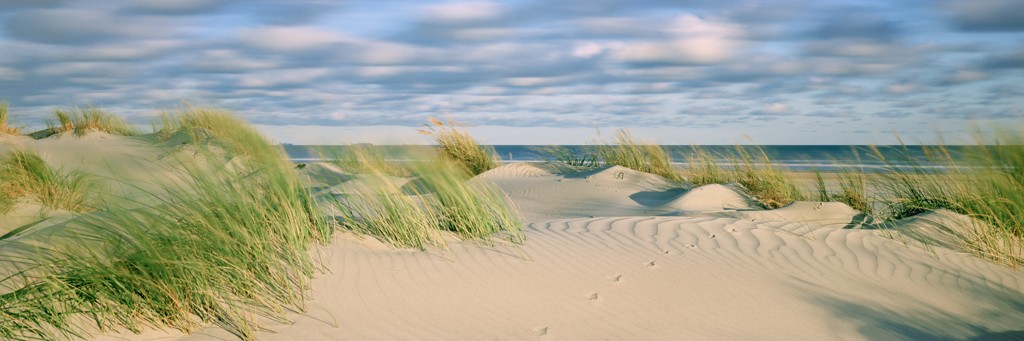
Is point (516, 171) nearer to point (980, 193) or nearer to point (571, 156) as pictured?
point (571, 156)

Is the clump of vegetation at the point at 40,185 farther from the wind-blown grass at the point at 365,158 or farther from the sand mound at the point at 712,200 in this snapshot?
the sand mound at the point at 712,200

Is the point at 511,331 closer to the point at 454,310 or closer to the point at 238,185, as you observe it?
the point at 454,310

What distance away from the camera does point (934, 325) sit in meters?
3.96

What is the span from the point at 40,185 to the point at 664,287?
641 centimetres

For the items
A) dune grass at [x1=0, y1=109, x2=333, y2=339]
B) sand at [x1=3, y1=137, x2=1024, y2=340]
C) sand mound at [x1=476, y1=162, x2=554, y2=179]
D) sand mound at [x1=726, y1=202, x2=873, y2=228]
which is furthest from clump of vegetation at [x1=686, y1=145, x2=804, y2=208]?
dune grass at [x1=0, y1=109, x2=333, y2=339]

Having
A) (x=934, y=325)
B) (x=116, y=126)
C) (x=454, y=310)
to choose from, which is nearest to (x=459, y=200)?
(x=454, y=310)

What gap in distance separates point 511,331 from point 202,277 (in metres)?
1.46

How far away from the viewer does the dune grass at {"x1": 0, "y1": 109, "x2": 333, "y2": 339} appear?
3.02 meters

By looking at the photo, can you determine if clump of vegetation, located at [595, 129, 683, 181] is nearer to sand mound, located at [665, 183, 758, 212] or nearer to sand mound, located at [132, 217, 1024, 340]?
sand mound, located at [665, 183, 758, 212]

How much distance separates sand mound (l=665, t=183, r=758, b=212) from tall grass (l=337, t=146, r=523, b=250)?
3.57 m

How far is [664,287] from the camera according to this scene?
158 inches

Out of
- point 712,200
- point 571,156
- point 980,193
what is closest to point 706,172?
point 712,200

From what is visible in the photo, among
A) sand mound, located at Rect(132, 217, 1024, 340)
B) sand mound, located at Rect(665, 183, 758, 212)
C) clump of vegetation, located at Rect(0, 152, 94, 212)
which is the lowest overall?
sand mound, located at Rect(665, 183, 758, 212)

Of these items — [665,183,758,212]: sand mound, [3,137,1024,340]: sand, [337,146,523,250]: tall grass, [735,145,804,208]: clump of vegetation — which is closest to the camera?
[3,137,1024,340]: sand
